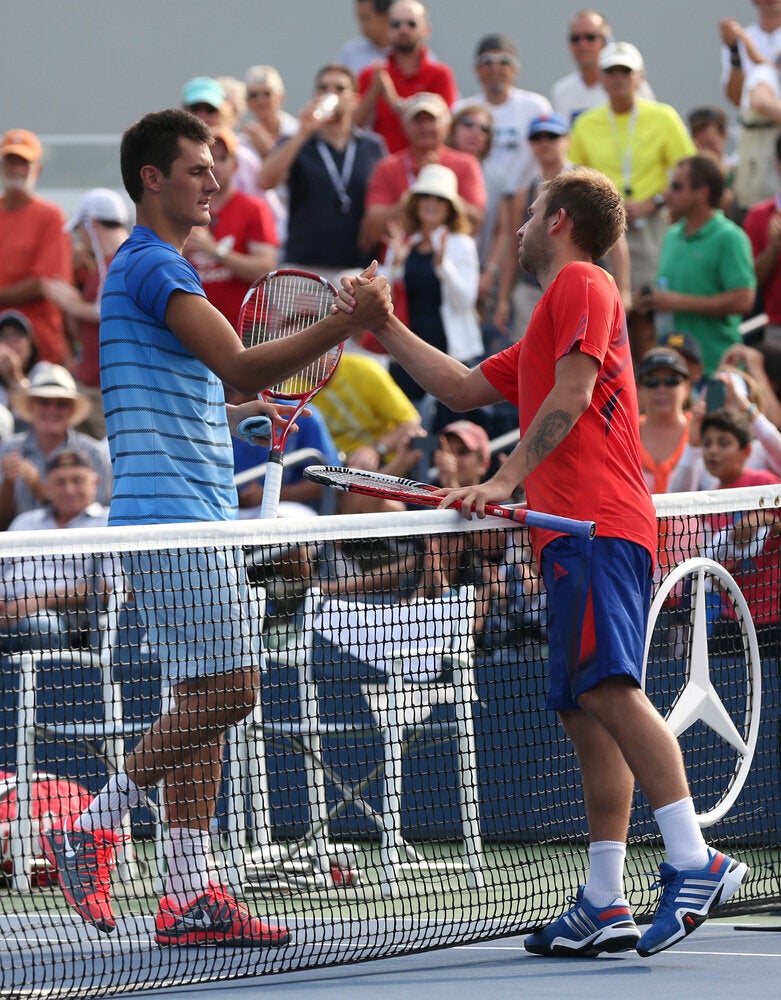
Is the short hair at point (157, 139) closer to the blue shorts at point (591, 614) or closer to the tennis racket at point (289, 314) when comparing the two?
the tennis racket at point (289, 314)

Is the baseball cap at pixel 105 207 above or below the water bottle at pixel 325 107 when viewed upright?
below

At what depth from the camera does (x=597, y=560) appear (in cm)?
483

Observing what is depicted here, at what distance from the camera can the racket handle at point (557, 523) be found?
185 inches

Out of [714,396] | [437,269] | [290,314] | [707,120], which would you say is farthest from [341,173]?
[290,314]

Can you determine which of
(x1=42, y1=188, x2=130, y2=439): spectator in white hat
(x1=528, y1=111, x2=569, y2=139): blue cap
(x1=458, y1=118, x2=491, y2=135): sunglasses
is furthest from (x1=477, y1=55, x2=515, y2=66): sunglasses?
(x1=42, y1=188, x2=130, y2=439): spectator in white hat

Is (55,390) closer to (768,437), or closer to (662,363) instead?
(662,363)

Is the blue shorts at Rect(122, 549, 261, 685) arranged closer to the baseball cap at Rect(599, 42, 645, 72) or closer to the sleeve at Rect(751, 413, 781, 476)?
the sleeve at Rect(751, 413, 781, 476)

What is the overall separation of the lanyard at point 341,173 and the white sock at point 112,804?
6.47 m

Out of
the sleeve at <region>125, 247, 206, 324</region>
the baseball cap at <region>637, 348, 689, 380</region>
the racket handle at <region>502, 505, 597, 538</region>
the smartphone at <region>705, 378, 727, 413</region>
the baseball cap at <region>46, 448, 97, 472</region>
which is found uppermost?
the baseball cap at <region>637, 348, 689, 380</region>

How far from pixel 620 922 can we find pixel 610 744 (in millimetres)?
483

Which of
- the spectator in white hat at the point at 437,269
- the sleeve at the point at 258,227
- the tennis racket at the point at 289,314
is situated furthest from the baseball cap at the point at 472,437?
the tennis racket at the point at 289,314

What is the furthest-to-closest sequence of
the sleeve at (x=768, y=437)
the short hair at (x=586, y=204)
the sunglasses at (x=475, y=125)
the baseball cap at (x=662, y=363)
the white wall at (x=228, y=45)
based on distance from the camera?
the white wall at (x=228, y=45) < the sunglasses at (x=475, y=125) < the baseball cap at (x=662, y=363) < the sleeve at (x=768, y=437) < the short hair at (x=586, y=204)

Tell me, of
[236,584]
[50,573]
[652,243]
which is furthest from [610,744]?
[652,243]

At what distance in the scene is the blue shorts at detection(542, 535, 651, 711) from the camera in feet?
15.7
